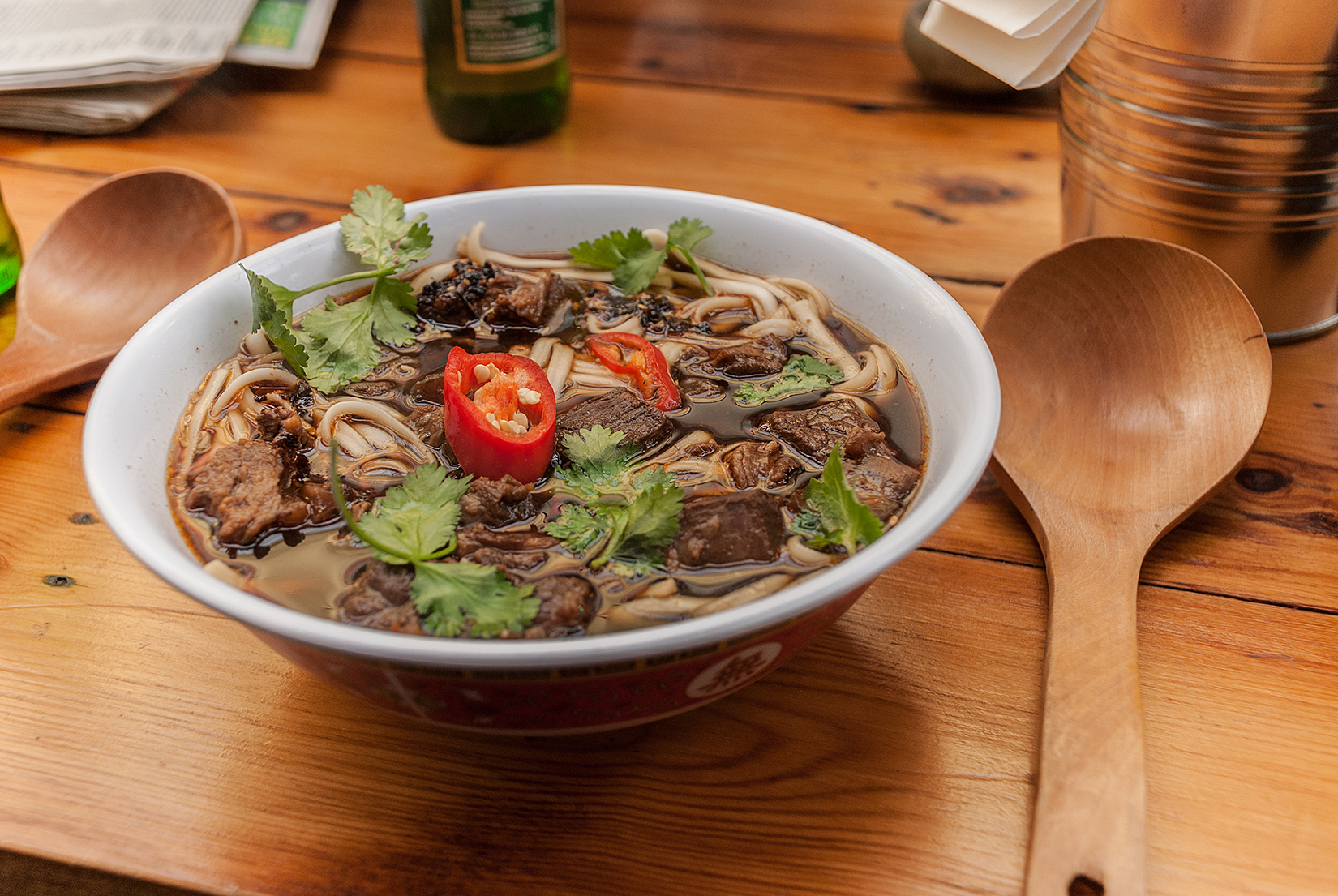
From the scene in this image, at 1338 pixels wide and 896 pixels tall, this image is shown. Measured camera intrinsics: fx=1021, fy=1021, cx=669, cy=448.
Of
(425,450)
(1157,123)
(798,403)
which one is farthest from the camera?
(1157,123)

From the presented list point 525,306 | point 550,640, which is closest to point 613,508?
point 550,640

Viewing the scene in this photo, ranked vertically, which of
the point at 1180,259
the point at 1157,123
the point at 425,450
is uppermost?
the point at 1157,123

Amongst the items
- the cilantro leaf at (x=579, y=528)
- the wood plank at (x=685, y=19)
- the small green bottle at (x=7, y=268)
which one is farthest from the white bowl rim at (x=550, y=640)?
the wood plank at (x=685, y=19)

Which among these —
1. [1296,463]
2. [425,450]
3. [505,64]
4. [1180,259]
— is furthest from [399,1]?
[1296,463]

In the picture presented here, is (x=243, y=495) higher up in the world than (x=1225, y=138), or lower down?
lower down

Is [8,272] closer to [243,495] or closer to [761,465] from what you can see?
[243,495]

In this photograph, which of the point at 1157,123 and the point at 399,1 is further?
the point at 399,1

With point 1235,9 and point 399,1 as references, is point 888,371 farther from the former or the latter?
point 399,1
